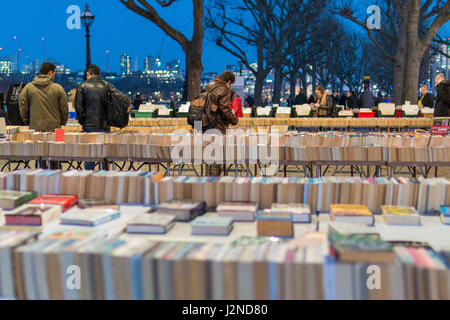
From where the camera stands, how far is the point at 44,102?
824 centimetres

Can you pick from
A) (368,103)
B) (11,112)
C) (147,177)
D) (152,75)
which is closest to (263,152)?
(147,177)

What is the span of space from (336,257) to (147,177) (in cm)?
200

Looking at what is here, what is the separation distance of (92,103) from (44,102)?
0.71 m

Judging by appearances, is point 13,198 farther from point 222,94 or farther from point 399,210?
point 222,94

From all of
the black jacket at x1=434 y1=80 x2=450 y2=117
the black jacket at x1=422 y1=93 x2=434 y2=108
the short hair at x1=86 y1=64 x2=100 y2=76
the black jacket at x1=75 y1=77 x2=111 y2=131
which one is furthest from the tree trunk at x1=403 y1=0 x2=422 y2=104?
the short hair at x1=86 y1=64 x2=100 y2=76

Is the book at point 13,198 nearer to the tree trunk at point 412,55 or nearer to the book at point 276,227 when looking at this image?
the book at point 276,227

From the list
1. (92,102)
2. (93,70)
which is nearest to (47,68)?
(93,70)

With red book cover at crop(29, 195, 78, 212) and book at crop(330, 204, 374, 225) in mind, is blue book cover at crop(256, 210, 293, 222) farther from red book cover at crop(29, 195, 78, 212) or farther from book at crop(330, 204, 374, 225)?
red book cover at crop(29, 195, 78, 212)

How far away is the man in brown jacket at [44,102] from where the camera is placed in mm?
8133

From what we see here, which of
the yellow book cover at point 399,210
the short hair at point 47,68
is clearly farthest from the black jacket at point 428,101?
the yellow book cover at point 399,210

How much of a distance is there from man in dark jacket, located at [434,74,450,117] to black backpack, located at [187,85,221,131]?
253 inches

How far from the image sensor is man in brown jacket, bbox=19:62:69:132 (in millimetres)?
8133
